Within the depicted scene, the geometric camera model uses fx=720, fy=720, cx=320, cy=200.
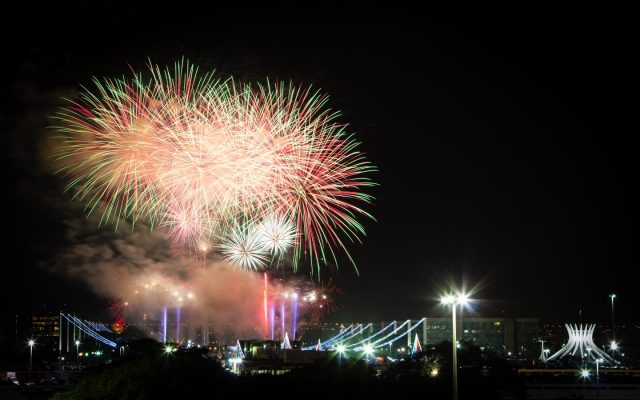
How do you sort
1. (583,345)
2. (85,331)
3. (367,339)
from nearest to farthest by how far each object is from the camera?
1. (583,345)
2. (367,339)
3. (85,331)

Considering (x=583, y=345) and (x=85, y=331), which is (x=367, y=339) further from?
(x=85, y=331)

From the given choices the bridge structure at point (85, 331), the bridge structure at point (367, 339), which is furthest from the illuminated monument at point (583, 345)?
the bridge structure at point (85, 331)

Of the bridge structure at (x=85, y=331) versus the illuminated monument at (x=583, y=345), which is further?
the bridge structure at (x=85, y=331)

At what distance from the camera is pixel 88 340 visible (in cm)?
11606

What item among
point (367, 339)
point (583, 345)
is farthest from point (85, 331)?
point (583, 345)

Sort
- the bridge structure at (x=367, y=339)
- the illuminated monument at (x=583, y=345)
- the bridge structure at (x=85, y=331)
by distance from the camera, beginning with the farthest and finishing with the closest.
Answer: the bridge structure at (x=85, y=331)
the bridge structure at (x=367, y=339)
the illuminated monument at (x=583, y=345)

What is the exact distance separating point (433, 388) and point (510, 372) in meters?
14.1

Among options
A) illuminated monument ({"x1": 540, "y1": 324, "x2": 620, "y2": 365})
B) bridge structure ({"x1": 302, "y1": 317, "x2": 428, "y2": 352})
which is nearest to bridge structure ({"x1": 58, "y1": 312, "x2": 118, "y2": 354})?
bridge structure ({"x1": 302, "y1": 317, "x2": 428, "y2": 352})

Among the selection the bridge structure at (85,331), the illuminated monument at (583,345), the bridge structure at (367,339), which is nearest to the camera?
the illuminated monument at (583,345)

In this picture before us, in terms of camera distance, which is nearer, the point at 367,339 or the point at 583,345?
the point at 583,345

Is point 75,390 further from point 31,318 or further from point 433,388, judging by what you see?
point 31,318

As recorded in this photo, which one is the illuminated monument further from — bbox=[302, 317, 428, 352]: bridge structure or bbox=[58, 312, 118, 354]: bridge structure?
bbox=[58, 312, 118, 354]: bridge structure

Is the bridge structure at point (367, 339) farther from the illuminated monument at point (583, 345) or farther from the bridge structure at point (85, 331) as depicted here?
the bridge structure at point (85, 331)

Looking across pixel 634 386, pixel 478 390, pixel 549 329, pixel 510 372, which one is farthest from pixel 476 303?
pixel 478 390
